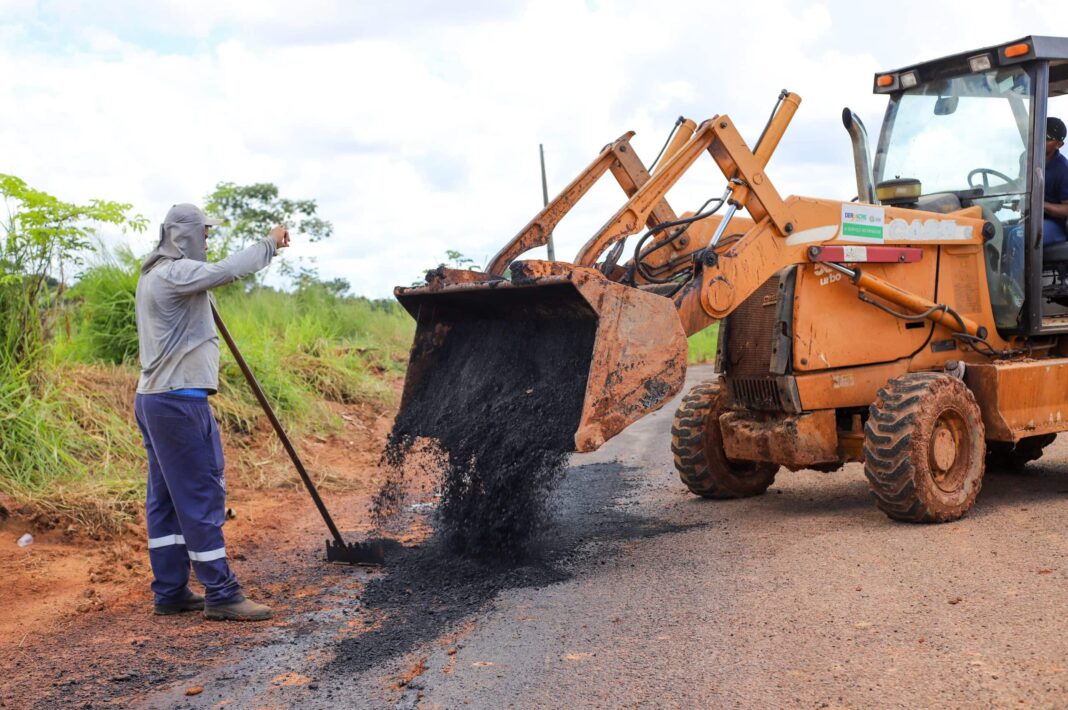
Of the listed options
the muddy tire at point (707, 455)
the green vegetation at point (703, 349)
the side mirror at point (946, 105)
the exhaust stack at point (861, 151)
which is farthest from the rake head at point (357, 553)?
the green vegetation at point (703, 349)

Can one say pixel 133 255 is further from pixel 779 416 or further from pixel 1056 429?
A: pixel 1056 429

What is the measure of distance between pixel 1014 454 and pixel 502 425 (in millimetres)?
4671

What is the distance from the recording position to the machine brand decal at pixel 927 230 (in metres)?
7.19

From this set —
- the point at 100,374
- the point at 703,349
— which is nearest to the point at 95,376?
the point at 100,374

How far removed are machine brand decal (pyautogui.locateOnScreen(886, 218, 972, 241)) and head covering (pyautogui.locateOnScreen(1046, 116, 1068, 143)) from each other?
40.7 inches

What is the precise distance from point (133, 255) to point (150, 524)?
593 cm

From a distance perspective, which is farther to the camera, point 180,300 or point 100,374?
point 100,374

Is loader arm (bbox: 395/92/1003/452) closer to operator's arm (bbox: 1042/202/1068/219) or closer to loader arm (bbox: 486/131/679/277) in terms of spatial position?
loader arm (bbox: 486/131/679/277)

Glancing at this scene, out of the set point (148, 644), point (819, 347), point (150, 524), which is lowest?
point (148, 644)

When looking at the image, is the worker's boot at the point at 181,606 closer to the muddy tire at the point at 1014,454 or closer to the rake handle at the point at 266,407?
the rake handle at the point at 266,407

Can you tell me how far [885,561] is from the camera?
562 cm

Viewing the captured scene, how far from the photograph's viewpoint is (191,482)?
545 centimetres

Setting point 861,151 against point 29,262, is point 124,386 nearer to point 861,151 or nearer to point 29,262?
point 29,262

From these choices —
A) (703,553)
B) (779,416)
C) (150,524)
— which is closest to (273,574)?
(150,524)
